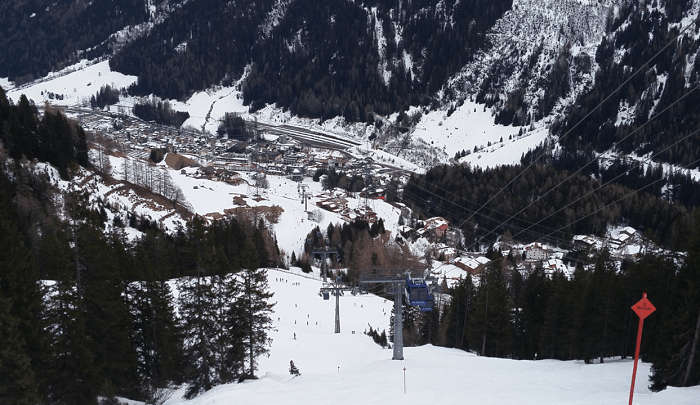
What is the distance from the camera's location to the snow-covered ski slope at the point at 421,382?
15102 mm

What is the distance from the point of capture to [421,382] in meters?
18.2

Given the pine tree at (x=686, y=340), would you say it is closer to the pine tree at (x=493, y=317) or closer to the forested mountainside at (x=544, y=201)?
the pine tree at (x=493, y=317)

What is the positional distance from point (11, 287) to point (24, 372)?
299 cm

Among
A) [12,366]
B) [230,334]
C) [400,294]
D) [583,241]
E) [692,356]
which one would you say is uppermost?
[583,241]

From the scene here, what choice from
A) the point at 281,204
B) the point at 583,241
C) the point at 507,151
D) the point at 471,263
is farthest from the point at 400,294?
the point at 507,151

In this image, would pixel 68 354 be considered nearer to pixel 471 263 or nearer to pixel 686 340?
pixel 686 340

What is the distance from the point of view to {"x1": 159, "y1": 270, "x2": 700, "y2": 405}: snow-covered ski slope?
1510 cm

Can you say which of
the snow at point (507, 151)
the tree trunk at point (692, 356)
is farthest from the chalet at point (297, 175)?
the tree trunk at point (692, 356)

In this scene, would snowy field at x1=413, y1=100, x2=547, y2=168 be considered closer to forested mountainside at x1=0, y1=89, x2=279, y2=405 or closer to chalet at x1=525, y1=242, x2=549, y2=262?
chalet at x1=525, y1=242, x2=549, y2=262

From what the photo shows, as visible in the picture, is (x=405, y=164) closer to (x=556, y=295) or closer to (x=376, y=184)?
(x=376, y=184)

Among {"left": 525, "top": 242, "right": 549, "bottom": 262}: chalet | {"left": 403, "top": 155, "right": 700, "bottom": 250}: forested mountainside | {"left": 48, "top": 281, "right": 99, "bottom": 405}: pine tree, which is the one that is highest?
{"left": 403, "top": 155, "right": 700, "bottom": 250}: forested mountainside

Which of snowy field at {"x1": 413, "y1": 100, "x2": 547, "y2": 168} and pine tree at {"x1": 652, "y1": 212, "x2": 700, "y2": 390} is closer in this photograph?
pine tree at {"x1": 652, "y1": 212, "x2": 700, "y2": 390}

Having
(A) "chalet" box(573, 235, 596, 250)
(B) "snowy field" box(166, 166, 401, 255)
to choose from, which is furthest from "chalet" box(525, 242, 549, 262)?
(B) "snowy field" box(166, 166, 401, 255)

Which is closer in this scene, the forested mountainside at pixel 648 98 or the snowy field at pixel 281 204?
the snowy field at pixel 281 204
